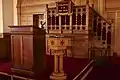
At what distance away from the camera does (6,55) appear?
4.96 meters

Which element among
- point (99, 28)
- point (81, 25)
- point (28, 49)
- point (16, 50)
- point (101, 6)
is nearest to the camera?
point (28, 49)

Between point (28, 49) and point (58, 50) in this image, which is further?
point (28, 49)

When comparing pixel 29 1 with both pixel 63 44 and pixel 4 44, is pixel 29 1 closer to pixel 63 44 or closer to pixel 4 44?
pixel 4 44

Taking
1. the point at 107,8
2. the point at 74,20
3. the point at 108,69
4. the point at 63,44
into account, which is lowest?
the point at 108,69

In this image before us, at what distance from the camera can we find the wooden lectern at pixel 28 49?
325 centimetres

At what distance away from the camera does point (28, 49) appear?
3328 mm

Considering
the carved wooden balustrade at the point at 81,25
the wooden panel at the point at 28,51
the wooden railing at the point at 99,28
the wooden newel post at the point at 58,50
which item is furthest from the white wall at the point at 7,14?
the wooden newel post at the point at 58,50

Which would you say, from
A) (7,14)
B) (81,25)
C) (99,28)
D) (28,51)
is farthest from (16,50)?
(7,14)

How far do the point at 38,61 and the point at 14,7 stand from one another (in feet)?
20.3

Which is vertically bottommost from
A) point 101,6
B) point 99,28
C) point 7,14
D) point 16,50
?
point 16,50

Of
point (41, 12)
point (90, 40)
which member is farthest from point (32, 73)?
point (41, 12)

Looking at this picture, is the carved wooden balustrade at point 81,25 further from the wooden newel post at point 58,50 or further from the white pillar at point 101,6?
the wooden newel post at point 58,50

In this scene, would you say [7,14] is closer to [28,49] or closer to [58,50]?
[28,49]

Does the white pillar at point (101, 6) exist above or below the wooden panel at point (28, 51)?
above
